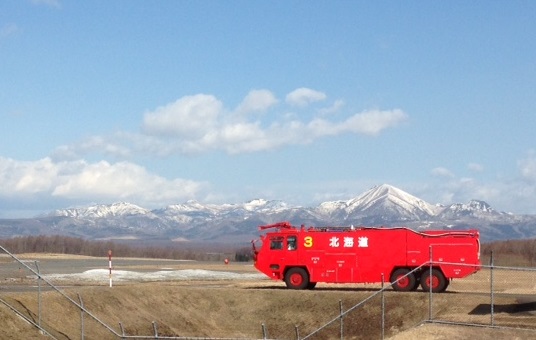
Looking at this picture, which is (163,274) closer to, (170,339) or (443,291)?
(443,291)

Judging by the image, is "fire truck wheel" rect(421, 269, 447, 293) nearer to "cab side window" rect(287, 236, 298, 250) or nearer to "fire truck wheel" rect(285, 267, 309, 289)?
"fire truck wheel" rect(285, 267, 309, 289)

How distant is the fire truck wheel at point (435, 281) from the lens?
41.2 metres

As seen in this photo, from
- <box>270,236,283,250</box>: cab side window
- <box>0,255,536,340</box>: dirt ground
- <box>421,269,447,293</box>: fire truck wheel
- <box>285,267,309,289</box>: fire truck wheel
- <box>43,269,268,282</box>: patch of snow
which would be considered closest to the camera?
<box>0,255,536,340</box>: dirt ground

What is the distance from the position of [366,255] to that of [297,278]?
11.4 feet

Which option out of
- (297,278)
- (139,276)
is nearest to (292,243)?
(297,278)

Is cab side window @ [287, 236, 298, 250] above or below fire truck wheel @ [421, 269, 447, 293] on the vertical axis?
above

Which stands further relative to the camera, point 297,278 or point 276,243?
point 276,243

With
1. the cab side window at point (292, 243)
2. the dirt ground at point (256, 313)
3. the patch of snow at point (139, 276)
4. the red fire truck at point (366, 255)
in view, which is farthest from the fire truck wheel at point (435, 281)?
the patch of snow at point (139, 276)

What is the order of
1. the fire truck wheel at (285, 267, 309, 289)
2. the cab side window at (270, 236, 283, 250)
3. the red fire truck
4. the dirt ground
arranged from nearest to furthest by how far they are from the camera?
the dirt ground, the red fire truck, the fire truck wheel at (285, 267, 309, 289), the cab side window at (270, 236, 283, 250)

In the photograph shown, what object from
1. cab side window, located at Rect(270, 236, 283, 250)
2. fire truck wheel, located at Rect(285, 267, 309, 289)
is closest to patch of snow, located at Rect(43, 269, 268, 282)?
cab side window, located at Rect(270, 236, 283, 250)

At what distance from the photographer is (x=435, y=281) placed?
41.5 metres

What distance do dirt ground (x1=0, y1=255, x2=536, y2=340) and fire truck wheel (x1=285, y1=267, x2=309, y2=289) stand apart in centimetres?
199

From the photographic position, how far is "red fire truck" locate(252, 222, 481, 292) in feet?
137

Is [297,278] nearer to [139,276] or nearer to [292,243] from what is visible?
[292,243]
